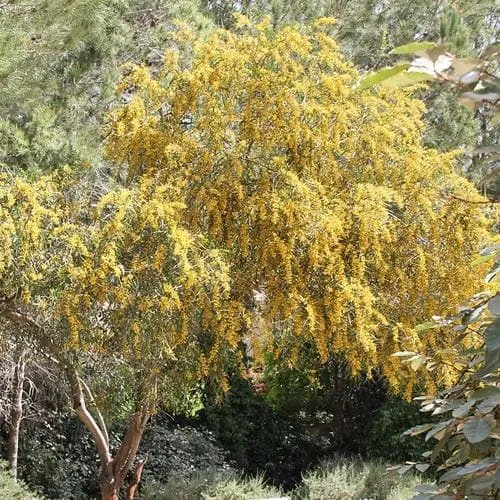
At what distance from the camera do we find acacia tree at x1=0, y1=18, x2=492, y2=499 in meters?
5.57

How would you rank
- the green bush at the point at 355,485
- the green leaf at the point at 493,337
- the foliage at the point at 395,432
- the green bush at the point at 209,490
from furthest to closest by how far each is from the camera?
the foliage at the point at 395,432, the green bush at the point at 355,485, the green bush at the point at 209,490, the green leaf at the point at 493,337

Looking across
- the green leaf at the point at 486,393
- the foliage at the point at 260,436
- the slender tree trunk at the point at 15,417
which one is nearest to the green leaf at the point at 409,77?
the green leaf at the point at 486,393

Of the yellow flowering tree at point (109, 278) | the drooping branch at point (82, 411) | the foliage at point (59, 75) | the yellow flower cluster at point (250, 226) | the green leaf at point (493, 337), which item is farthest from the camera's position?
the foliage at point (59, 75)

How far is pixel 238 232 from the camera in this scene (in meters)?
6.28

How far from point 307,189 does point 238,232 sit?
0.63 m

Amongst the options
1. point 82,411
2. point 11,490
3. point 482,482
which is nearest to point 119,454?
point 82,411

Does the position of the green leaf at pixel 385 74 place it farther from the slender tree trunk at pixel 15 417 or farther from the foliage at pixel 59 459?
the foliage at pixel 59 459

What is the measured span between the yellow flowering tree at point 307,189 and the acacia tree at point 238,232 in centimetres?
1

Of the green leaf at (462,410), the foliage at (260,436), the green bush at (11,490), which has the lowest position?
the foliage at (260,436)

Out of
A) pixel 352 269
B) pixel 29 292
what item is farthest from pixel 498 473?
pixel 352 269

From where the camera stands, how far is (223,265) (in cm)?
575

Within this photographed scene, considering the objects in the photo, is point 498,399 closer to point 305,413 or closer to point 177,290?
point 177,290

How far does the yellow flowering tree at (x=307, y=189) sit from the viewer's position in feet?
19.9

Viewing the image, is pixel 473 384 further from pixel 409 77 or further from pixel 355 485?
pixel 355 485
